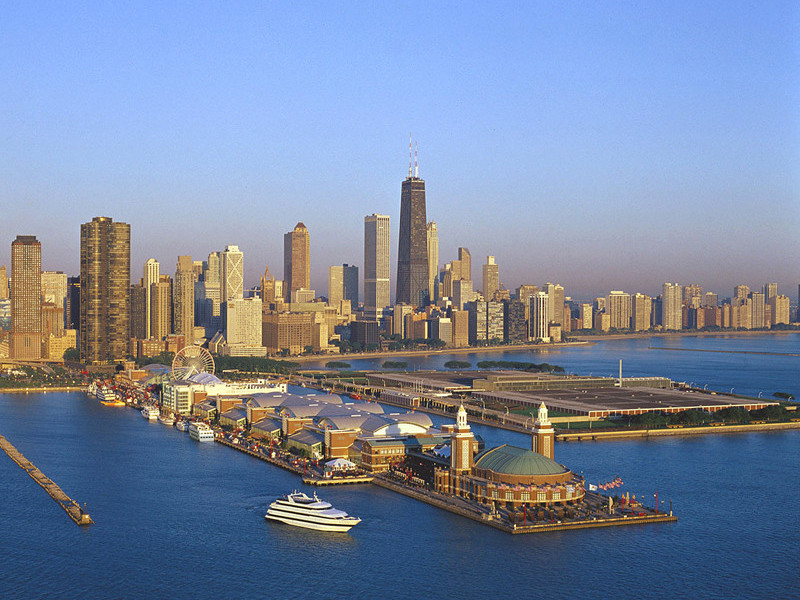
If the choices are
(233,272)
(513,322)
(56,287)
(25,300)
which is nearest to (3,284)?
(56,287)

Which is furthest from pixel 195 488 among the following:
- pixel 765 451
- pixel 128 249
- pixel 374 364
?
pixel 374 364

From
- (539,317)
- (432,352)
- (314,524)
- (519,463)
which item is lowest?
(314,524)

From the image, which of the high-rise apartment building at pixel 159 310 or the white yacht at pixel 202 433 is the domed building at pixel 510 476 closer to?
the white yacht at pixel 202 433

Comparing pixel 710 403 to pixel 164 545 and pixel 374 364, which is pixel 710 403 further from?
pixel 374 364

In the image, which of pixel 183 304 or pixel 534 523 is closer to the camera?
pixel 534 523

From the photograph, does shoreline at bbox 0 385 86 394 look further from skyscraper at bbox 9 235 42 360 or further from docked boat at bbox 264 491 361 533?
docked boat at bbox 264 491 361 533

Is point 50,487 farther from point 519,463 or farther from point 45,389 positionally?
point 45,389
